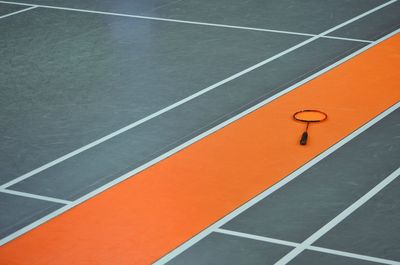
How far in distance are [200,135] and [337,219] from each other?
189cm

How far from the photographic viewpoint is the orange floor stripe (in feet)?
20.6

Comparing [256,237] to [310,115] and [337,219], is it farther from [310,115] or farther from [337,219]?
[310,115]

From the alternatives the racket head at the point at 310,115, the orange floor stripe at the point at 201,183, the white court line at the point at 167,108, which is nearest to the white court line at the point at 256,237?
the orange floor stripe at the point at 201,183

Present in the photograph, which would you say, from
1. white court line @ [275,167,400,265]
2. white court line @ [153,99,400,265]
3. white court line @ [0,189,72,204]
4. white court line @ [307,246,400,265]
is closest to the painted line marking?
white court line @ [153,99,400,265]

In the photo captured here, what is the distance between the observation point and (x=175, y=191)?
705cm

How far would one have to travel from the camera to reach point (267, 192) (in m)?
7.01

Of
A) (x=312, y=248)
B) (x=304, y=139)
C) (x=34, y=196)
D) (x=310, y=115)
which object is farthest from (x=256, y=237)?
(x=310, y=115)

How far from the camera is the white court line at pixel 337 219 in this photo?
6091mm

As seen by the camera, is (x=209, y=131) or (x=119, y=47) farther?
(x=119, y=47)

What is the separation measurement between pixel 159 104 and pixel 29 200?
222cm

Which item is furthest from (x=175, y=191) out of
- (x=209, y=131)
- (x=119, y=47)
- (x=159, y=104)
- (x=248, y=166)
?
(x=119, y=47)

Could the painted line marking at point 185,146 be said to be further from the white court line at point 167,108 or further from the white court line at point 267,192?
the white court line at point 167,108

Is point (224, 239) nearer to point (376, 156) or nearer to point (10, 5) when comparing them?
point (376, 156)

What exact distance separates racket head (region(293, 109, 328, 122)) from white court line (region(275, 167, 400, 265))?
1.21 metres
